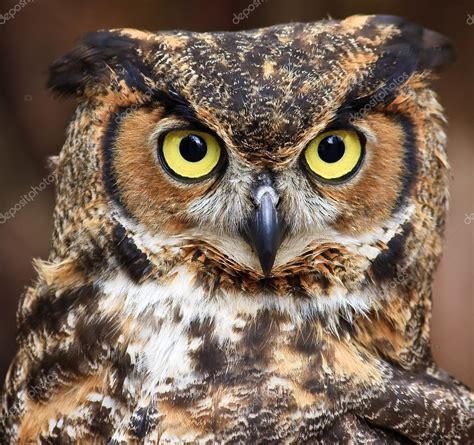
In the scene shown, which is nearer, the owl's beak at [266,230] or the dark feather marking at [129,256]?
the owl's beak at [266,230]

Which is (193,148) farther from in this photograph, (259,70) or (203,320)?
(203,320)

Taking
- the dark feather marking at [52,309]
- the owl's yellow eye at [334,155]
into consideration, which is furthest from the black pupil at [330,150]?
the dark feather marking at [52,309]

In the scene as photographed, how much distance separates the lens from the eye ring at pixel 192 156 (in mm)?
1648

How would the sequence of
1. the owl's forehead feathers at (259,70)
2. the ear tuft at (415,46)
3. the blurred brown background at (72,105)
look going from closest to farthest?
the owl's forehead feathers at (259,70)
the ear tuft at (415,46)
the blurred brown background at (72,105)

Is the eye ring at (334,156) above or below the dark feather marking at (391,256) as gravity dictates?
above

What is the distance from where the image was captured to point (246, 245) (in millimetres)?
1693

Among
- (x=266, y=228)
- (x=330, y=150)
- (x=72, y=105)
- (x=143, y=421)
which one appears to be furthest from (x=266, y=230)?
(x=72, y=105)

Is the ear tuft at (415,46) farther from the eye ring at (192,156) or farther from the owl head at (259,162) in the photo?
the eye ring at (192,156)

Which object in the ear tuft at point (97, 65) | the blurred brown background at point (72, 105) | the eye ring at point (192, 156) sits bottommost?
the blurred brown background at point (72, 105)

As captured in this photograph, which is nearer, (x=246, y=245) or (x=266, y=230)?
(x=266, y=230)

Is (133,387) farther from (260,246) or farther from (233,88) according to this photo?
(233,88)

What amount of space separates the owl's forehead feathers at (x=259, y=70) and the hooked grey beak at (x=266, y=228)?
0.09 metres

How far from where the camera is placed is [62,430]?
173cm

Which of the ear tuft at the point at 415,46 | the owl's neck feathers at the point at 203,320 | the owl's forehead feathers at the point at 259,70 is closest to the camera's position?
the owl's forehead feathers at the point at 259,70
